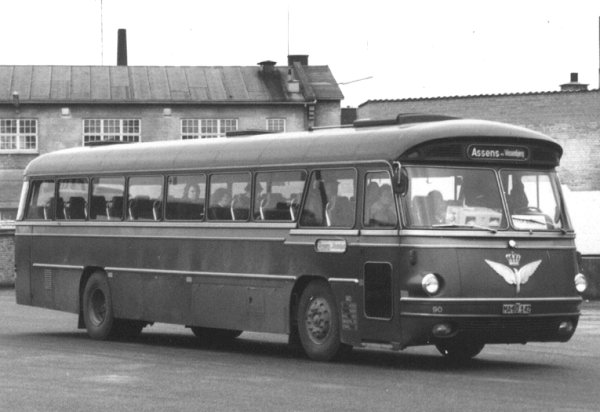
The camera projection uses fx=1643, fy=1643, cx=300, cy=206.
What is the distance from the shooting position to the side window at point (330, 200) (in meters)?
18.1

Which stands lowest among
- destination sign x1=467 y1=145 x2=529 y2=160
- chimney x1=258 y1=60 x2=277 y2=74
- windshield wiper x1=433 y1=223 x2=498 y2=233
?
windshield wiper x1=433 y1=223 x2=498 y2=233

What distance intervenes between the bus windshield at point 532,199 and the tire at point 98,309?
742 cm

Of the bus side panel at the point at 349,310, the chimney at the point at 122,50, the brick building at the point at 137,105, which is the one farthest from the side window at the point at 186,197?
the chimney at the point at 122,50

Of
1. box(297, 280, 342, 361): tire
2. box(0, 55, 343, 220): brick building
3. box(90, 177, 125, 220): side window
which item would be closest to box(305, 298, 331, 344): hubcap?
box(297, 280, 342, 361): tire

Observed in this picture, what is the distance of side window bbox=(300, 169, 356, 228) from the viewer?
59.5 feet

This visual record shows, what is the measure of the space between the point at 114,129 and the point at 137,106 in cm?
133

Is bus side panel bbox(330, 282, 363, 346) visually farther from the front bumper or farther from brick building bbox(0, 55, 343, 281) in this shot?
brick building bbox(0, 55, 343, 281)

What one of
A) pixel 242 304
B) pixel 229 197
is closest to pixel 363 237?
pixel 242 304

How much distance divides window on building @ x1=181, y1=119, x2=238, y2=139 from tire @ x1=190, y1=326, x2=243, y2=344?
43193 mm

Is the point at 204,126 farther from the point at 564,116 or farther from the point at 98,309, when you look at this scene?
the point at 98,309

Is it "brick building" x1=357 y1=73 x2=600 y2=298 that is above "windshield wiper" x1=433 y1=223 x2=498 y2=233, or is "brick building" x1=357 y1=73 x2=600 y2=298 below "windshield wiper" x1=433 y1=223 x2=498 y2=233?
above

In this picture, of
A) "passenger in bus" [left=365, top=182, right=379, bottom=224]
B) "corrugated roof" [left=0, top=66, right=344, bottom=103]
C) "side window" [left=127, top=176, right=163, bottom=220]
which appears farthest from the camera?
"corrugated roof" [left=0, top=66, right=344, bottom=103]

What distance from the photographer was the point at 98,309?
23.5 metres

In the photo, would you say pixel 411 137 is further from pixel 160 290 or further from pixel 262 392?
pixel 160 290
